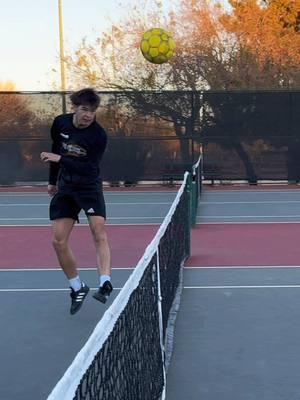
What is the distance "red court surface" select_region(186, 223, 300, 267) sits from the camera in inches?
315

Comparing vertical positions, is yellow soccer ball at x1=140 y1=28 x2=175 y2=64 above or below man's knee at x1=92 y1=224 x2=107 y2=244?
above

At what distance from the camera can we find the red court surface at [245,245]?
26.3ft

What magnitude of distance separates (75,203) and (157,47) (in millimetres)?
10496

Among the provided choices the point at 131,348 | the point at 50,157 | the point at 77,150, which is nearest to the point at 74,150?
the point at 77,150

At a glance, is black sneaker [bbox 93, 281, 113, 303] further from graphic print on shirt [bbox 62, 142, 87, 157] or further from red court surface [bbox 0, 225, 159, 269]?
red court surface [bbox 0, 225, 159, 269]

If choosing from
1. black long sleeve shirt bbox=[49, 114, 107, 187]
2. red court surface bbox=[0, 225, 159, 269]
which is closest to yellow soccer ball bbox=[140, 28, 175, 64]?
red court surface bbox=[0, 225, 159, 269]

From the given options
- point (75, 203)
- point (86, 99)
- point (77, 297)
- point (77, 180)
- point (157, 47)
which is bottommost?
point (77, 297)

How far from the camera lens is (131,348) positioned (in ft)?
10.7

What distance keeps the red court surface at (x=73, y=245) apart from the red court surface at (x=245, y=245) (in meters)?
0.73

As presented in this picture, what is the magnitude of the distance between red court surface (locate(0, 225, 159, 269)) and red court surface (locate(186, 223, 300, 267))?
73 centimetres

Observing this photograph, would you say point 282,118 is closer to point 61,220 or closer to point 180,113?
point 180,113

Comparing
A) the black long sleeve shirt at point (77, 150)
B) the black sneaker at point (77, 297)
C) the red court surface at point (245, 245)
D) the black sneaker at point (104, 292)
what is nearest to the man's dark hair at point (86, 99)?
the black long sleeve shirt at point (77, 150)

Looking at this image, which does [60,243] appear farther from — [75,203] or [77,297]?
[77,297]

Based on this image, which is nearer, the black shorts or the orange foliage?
the black shorts
